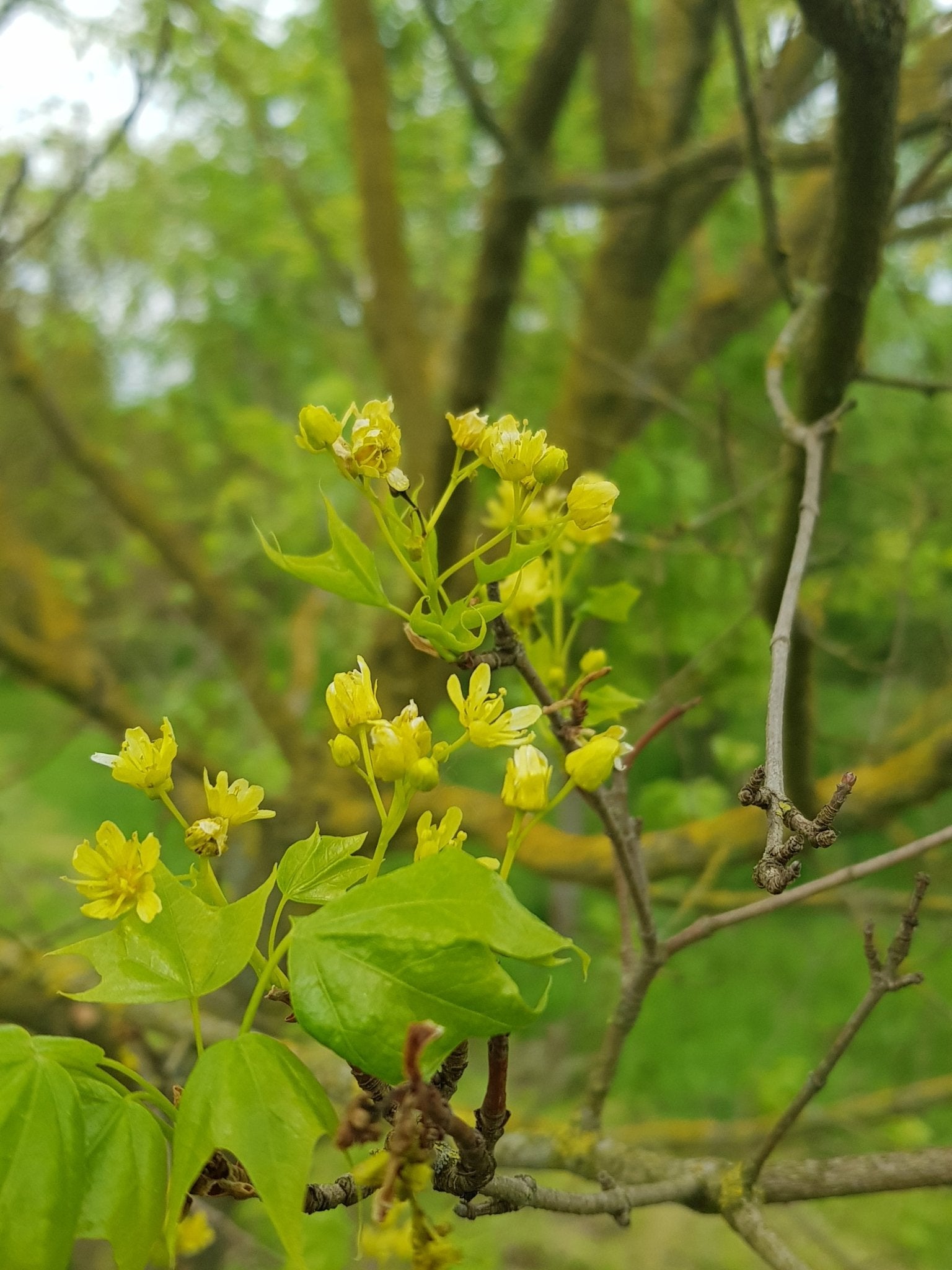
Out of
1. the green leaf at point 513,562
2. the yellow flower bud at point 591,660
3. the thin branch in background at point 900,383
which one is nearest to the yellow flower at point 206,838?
the green leaf at point 513,562

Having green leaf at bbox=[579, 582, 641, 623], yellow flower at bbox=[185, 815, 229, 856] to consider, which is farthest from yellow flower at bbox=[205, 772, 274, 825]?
green leaf at bbox=[579, 582, 641, 623]

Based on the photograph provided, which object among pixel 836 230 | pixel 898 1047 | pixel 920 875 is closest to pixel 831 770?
pixel 898 1047

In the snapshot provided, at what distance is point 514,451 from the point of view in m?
0.36

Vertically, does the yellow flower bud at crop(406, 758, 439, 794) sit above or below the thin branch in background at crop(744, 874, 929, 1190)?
above

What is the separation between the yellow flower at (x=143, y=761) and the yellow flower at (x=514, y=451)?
166mm

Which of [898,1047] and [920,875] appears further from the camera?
[898,1047]

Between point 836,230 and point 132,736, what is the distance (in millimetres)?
579

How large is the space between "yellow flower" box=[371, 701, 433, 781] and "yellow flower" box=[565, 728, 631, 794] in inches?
2.8

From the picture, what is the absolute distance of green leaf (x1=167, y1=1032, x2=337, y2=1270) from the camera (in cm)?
→ 28

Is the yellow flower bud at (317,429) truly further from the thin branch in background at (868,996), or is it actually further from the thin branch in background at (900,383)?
the thin branch in background at (900,383)

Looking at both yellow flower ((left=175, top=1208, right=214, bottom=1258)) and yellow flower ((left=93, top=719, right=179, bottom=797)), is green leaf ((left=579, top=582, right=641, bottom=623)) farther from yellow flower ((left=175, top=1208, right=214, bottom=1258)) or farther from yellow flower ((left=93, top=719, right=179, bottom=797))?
yellow flower ((left=175, top=1208, right=214, bottom=1258))

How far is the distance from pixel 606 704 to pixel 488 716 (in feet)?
0.38

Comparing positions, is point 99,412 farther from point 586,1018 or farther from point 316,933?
point 316,933

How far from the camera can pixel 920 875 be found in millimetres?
402
